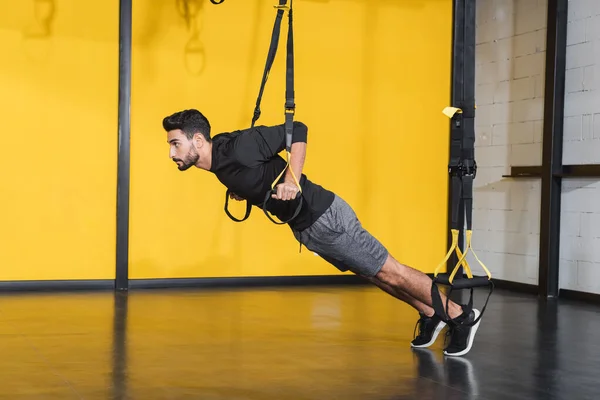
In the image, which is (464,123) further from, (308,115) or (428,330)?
(308,115)

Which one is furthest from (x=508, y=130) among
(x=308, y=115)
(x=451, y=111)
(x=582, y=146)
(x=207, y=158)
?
(x=207, y=158)

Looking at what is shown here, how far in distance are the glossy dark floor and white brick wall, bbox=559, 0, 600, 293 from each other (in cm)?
54

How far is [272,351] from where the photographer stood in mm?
4504

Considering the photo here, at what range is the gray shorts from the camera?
4.27 metres

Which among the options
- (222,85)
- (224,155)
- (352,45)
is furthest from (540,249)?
(224,155)

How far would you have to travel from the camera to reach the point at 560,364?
14.0 ft

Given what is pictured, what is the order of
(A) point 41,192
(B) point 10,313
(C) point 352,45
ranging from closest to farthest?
(B) point 10,313 < (A) point 41,192 < (C) point 352,45

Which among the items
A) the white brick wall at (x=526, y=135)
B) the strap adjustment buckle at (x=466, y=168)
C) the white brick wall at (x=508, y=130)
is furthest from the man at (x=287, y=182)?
the white brick wall at (x=508, y=130)

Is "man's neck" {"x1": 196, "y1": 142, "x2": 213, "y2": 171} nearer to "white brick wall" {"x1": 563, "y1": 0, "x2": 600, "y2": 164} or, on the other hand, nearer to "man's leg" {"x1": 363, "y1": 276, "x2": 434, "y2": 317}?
"man's leg" {"x1": 363, "y1": 276, "x2": 434, "y2": 317}

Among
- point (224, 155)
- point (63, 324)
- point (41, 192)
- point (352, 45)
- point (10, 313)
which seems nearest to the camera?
point (224, 155)

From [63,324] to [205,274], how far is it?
239cm

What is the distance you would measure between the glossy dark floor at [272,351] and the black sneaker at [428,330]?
0.24ft

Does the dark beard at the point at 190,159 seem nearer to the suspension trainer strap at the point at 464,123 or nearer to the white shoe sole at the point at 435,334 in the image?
the suspension trainer strap at the point at 464,123

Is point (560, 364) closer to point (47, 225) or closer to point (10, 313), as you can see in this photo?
point (10, 313)
